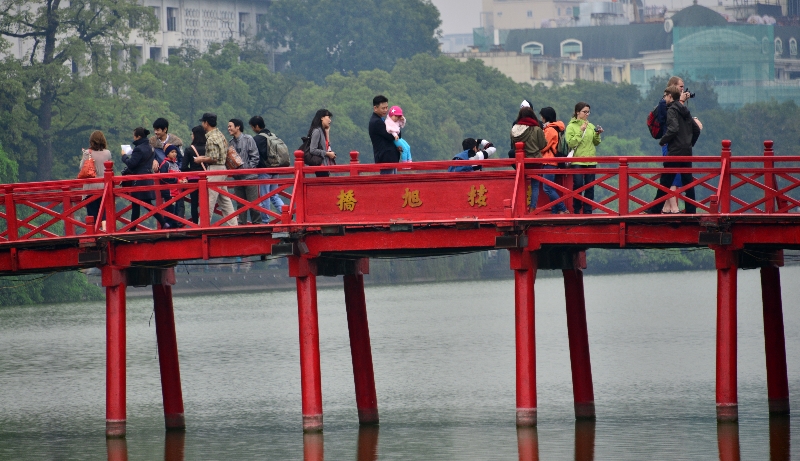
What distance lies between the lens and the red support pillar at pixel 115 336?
94.4 feet

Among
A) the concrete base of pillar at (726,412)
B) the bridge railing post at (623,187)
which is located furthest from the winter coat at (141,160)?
the concrete base of pillar at (726,412)

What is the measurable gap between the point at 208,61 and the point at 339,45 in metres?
44.4

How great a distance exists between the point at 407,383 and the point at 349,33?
5007 inches

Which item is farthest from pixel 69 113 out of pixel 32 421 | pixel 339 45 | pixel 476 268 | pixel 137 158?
pixel 339 45

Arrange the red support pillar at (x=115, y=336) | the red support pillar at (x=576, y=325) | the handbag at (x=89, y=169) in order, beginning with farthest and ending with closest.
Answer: the red support pillar at (x=576, y=325) → the handbag at (x=89, y=169) → the red support pillar at (x=115, y=336)

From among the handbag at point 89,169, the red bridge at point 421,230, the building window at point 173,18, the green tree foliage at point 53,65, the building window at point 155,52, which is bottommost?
the red bridge at point 421,230

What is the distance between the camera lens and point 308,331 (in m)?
28.1

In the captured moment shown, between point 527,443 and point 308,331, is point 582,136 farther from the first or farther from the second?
point 308,331

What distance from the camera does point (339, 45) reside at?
558 ft

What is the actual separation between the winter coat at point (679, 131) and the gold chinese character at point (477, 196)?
9.62ft

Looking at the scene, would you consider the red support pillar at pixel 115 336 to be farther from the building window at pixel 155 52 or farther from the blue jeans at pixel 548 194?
the building window at pixel 155 52

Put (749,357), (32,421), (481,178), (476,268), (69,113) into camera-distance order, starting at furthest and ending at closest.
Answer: (476,268), (69,113), (749,357), (32,421), (481,178)

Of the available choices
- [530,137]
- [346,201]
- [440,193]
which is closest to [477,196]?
[440,193]

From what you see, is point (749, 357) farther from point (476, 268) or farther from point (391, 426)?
point (476, 268)
